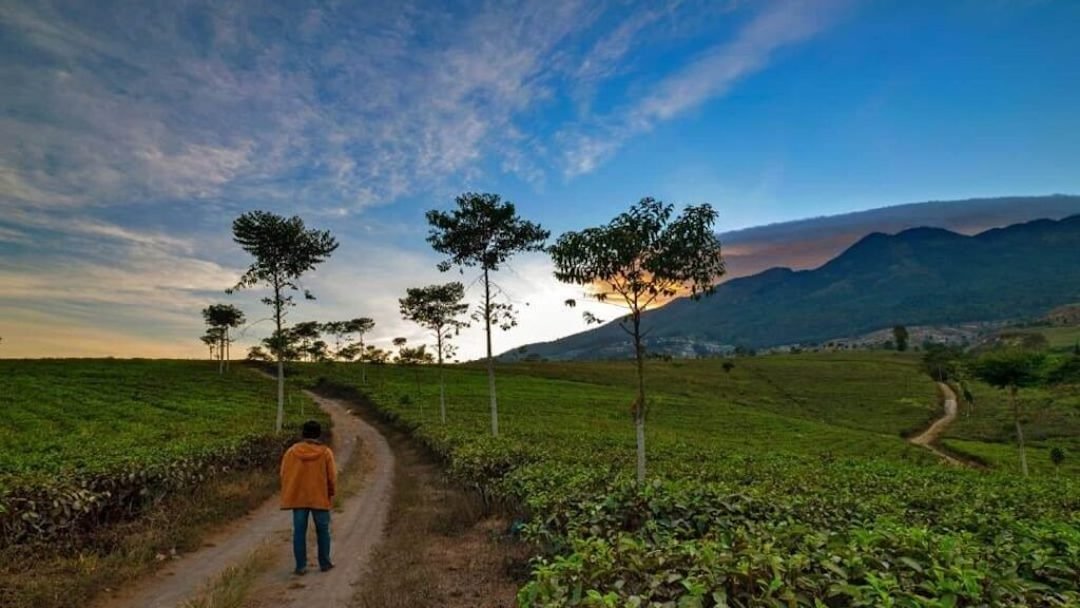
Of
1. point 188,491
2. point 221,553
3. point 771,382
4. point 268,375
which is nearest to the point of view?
point 221,553

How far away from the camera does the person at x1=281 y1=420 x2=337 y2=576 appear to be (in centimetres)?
1216

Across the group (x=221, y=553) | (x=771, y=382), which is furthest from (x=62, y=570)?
(x=771, y=382)

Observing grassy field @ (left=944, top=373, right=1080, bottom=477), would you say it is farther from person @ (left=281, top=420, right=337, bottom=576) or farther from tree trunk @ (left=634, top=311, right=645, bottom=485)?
person @ (left=281, top=420, right=337, bottom=576)

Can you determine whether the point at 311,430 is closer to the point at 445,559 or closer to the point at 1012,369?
the point at 445,559

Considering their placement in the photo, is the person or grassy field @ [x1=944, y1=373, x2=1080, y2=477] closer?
the person

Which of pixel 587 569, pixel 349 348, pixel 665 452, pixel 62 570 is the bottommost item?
pixel 665 452

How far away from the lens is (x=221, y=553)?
13656 mm

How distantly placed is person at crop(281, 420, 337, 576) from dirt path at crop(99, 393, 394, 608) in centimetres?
60

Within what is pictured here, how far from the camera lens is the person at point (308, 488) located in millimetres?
12156

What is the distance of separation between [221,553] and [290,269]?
26.1 metres

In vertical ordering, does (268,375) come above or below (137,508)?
above

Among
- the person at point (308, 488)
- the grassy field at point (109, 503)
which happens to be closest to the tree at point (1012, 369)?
the grassy field at point (109, 503)

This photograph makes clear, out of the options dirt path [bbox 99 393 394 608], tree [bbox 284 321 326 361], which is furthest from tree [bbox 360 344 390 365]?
dirt path [bbox 99 393 394 608]

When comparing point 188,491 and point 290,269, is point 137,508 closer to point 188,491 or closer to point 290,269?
point 188,491
